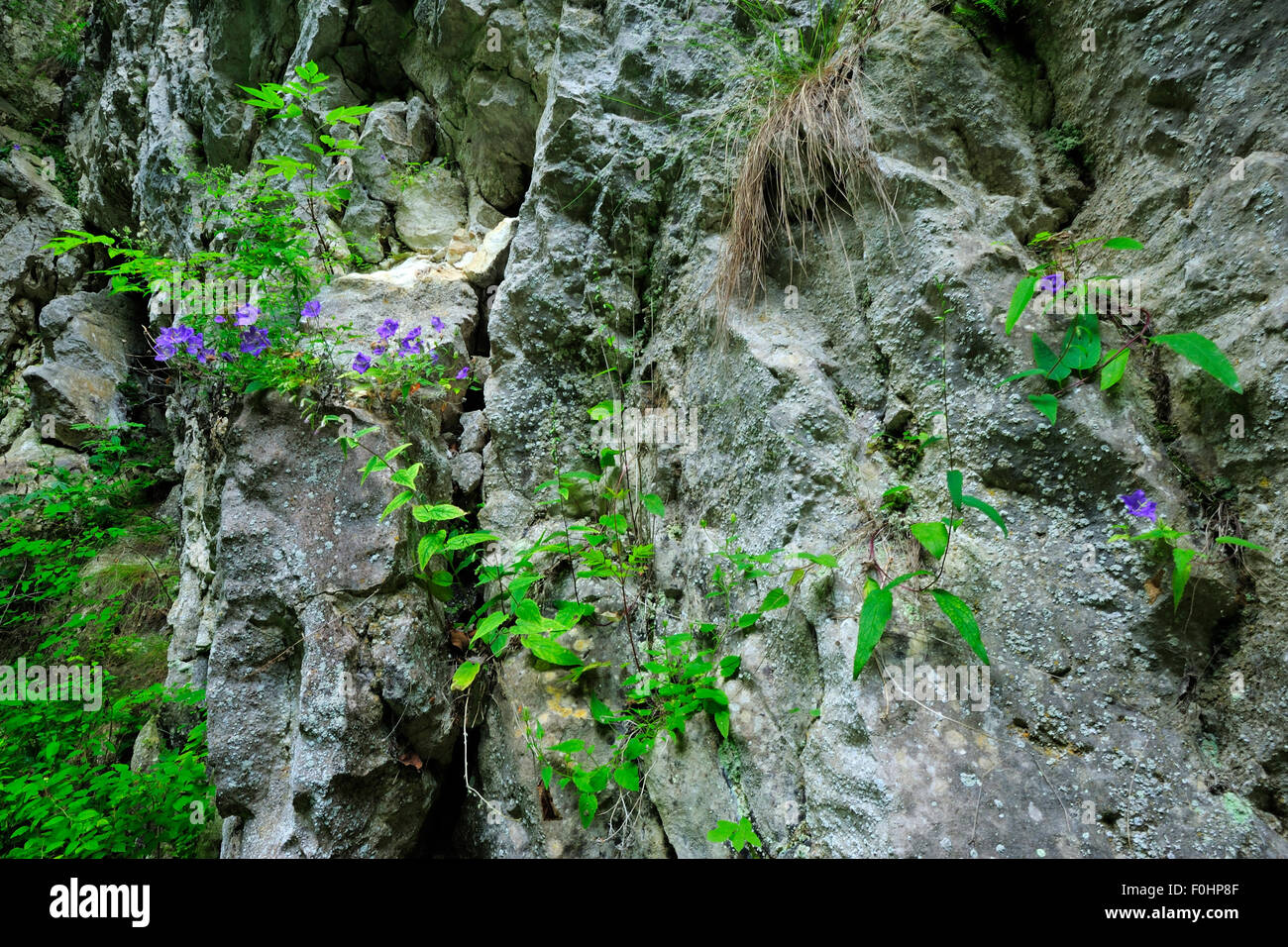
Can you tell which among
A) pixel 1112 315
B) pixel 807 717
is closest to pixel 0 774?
pixel 807 717

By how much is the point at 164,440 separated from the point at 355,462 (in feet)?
20.7

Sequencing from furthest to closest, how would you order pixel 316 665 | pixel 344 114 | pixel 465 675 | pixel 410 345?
pixel 410 345
pixel 344 114
pixel 465 675
pixel 316 665

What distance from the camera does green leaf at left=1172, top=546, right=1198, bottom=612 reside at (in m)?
1.68

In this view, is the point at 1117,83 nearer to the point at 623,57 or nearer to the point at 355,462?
the point at 623,57

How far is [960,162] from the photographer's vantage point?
106 inches

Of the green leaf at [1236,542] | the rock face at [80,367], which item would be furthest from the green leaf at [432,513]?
the rock face at [80,367]

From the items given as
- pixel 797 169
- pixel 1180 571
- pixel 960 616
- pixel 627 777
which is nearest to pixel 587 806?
pixel 627 777

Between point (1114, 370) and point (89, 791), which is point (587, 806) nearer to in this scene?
point (1114, 370)

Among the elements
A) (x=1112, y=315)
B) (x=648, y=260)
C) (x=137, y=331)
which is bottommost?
(x=1112, y=315)

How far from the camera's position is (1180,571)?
1.69m
